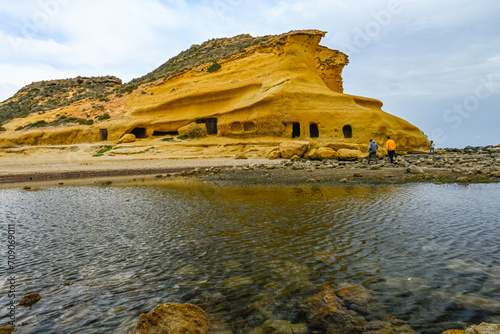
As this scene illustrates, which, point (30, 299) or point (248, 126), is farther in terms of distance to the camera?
point (248, 126)

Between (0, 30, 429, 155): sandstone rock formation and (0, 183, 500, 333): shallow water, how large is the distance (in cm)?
2242

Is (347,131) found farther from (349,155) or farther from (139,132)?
(139,132)

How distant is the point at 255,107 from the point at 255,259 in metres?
29.0

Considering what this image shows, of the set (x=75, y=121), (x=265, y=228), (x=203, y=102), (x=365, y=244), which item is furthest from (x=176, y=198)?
(x=75, y=121)

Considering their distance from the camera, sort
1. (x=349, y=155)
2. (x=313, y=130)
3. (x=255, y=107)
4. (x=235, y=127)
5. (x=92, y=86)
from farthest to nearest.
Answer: (x=92, y=86) < (x=235, y=127) < (x=255, y=107) < (x=313, y=130) < (x=349, y=155)

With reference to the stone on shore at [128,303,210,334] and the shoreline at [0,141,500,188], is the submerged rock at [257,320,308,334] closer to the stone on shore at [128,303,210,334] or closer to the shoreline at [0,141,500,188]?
the stone on shore at [128,303,210,334]

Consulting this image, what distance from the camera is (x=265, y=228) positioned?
19.6 ft

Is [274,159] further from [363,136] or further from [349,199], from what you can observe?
[349,199]

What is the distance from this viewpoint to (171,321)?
2490 mm

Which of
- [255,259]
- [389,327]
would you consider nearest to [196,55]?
[255,259]

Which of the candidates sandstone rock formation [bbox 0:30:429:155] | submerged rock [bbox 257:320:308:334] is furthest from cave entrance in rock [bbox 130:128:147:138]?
submerged rock [bbox 257:320:308:334]

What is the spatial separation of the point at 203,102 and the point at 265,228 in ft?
108

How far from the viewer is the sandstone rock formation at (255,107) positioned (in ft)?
98.6

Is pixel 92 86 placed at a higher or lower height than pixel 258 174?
higher
